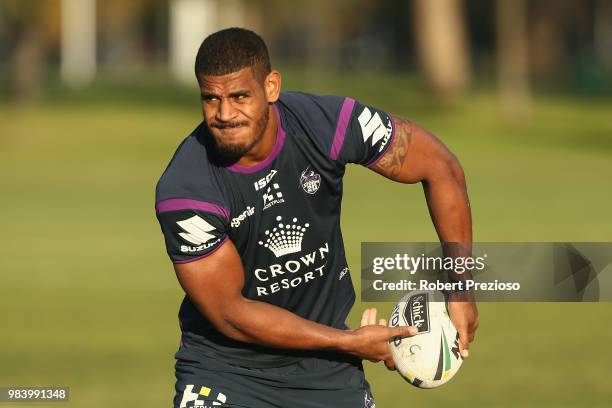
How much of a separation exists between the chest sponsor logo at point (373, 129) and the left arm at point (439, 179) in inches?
2.1

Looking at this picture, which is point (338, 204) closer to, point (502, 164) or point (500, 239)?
point (500, 239)

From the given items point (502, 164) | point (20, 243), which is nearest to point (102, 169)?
point (502, 164)

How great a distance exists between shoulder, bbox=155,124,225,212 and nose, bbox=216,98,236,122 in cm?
38

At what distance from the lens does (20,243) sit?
858 inches

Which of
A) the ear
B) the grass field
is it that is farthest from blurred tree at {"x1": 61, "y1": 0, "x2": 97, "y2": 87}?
the ear

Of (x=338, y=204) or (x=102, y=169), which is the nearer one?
(x=338, y=204)

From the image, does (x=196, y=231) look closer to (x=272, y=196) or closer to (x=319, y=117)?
(x=272, y=196)

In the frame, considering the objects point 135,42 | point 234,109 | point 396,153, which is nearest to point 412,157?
point 396,153

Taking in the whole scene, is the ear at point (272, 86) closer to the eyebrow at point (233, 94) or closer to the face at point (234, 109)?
the face at point (234, 109)

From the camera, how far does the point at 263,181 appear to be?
6961 mm

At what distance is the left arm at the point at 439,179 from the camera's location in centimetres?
733

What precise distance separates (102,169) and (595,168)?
1262 centimetres

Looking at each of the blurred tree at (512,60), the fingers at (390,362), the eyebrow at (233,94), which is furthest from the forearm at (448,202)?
the blurred tree at (512,60)

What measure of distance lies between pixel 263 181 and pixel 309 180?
0.25 meters
